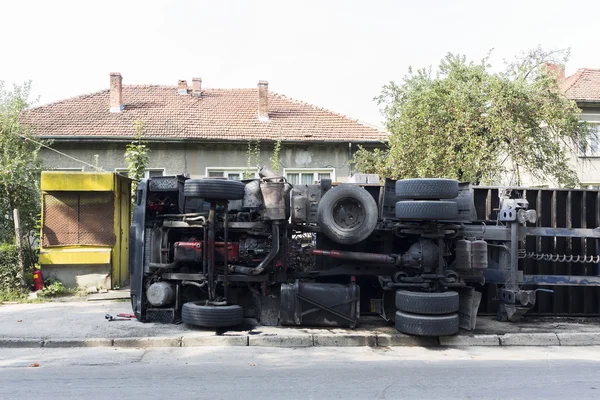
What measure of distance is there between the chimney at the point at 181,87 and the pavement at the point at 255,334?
51.0 ft

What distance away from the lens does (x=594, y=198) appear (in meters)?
9.20

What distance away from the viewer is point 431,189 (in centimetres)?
754

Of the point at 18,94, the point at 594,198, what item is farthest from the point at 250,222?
the point at 18,94

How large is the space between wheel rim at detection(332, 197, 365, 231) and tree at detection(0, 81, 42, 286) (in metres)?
8.49

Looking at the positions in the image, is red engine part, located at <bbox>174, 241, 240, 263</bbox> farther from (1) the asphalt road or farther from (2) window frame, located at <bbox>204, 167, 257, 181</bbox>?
(2) window frame, located at <bbox>204, 167, 257, 181</bbox>

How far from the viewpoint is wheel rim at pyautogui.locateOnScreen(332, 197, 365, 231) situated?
8016 millimetres

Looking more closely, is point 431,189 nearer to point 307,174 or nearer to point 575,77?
point 307,174

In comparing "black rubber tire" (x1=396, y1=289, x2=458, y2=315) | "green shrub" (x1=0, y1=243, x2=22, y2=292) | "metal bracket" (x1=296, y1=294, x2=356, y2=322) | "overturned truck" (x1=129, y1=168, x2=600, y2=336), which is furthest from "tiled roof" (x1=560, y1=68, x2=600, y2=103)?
"green shrub" (x1=0, y1=243, x2=22, y2=292)

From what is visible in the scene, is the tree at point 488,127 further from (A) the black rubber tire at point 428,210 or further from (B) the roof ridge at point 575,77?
(B) the roof ridge at point 575,77

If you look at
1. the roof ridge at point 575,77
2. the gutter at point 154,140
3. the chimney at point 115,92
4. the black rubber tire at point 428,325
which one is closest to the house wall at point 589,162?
the roof ridge at point 575,77

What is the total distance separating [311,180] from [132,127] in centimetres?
732

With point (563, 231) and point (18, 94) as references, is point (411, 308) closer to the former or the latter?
point (563, 231)

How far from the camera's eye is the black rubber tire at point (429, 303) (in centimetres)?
729

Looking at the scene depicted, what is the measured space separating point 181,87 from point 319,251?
1683 centimetres
